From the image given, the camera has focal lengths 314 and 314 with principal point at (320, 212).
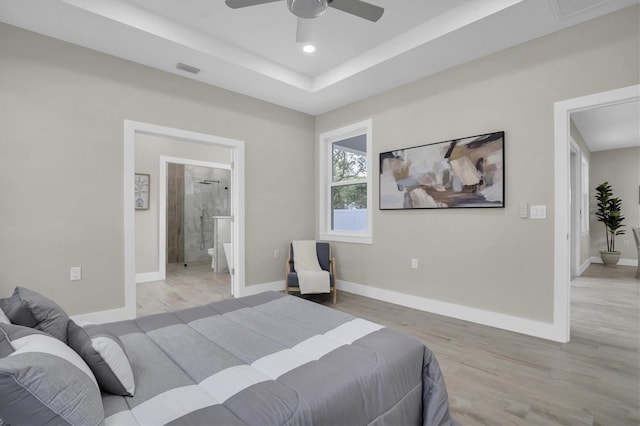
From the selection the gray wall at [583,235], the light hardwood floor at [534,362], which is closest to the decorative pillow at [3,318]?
the light hardwood floor at [534,362]

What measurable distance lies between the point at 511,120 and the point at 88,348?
368 cm

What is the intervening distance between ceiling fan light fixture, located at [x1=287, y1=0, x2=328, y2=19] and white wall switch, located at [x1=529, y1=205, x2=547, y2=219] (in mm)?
2553

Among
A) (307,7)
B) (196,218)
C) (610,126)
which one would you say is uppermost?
(610,126)

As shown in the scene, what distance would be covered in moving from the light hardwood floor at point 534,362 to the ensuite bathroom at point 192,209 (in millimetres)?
2922

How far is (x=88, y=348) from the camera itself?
1.14 metres

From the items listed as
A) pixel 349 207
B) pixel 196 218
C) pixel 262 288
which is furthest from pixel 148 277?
pixel 349 207

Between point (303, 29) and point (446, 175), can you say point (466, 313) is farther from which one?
point (303, 29)

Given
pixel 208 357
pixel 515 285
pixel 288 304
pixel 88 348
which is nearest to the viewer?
pixel 88 348

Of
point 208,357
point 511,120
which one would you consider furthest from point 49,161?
point 511,120

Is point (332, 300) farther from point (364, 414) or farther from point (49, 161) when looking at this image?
point (49, 161)

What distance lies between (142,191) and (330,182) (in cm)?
321

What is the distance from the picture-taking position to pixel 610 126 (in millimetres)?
5453

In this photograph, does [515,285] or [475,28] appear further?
[515,285]

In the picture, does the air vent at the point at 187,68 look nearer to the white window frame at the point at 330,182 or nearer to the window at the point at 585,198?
the white window frame at the point at 330,182
